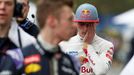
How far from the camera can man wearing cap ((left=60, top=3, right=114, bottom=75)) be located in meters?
9.16

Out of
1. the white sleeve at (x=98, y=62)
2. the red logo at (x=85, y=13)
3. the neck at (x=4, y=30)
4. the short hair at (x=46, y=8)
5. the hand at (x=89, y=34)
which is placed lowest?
the white sleeve at (x=98, y=62)

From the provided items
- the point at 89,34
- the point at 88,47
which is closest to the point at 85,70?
the point at 88,47

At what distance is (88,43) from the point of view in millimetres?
9375

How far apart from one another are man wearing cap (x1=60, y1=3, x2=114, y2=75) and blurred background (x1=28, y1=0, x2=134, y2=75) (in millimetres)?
14731

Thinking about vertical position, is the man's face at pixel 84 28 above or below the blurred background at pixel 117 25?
above

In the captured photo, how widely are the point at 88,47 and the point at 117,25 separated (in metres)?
23.6

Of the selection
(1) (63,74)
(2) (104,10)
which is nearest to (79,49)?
Result: (1) (63,74)

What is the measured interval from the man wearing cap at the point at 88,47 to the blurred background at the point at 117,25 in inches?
580

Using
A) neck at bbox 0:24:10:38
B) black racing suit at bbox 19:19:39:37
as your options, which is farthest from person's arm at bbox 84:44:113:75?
neck at bbox 0:24:10:38

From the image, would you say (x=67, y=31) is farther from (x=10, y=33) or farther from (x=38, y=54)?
(x=10, y=33)

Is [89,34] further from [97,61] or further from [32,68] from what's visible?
[32,68]

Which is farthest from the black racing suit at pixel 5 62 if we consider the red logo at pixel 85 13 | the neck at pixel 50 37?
the red logo at pixel 85 13

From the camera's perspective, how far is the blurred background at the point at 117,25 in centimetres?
2629

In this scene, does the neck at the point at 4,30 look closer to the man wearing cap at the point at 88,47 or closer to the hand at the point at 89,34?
the man wearing cap at the point at 88,47
